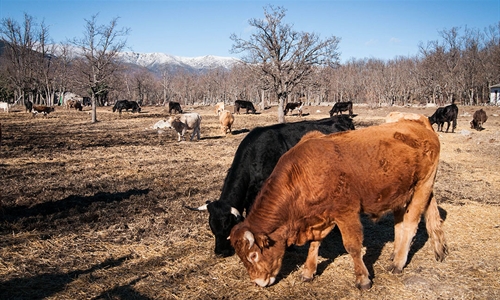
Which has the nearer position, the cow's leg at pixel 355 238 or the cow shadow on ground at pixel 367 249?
the cow's leg at pixel 355 238

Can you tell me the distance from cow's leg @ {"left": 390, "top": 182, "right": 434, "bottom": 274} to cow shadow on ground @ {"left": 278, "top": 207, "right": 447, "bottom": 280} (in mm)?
185

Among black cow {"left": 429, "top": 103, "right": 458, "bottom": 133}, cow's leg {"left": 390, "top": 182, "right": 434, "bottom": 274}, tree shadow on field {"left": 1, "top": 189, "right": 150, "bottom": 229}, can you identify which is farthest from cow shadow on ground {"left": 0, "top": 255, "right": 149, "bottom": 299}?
black cow {"left": 429, "top": 103, "right": 458, "bottom": 133}

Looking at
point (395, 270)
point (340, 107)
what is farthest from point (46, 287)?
point (340, 107)

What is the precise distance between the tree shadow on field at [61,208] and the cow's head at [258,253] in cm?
436

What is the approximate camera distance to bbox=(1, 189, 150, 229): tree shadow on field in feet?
21.5

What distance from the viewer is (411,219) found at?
187 inches

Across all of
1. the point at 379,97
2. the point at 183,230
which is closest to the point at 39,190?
the point at 183,230

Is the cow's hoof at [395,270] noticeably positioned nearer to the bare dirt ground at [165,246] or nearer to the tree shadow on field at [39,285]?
the bare dirt ground at [165,246]

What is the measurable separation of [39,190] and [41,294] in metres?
5.12

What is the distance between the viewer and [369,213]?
429 centimetres

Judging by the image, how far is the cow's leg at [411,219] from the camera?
15.3 feet

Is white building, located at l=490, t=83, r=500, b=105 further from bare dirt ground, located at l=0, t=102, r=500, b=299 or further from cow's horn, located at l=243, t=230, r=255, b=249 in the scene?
cow's horn, located at l=243, t=230, r=255, b=249

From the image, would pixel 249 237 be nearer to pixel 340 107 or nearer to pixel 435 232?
pixel 435 232

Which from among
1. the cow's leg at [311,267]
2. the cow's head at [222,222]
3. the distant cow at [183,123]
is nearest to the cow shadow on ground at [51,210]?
the cow's head at [222,222]
